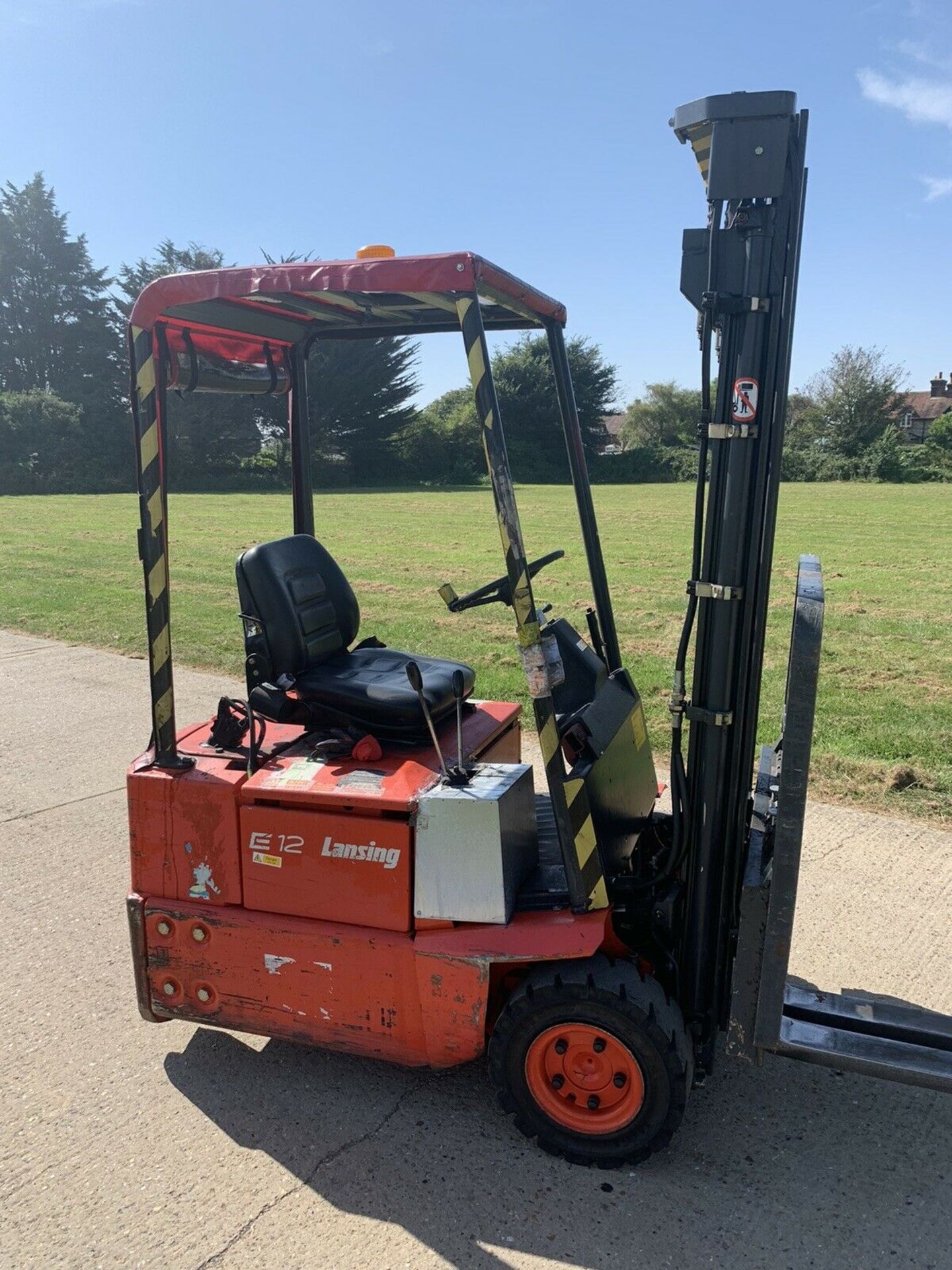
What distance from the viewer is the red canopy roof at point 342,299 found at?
2568 mm

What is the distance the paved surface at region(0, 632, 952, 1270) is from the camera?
98.1 inches

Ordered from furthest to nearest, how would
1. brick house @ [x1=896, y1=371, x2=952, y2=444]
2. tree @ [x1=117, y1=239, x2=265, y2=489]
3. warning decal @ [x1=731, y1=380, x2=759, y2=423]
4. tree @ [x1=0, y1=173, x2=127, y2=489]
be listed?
brick house @ [x1=896, y1=371, x2=952, y2=444], tree @ [x1=0, y1=173, x2=127, y2=489], tree @ [x1=117, y1=239, x2=265, y2=489], warning decal @ [x1=731, y1=380, x2=759, y2=423]

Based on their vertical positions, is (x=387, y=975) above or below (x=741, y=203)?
below

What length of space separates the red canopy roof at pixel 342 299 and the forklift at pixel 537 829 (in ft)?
0.04

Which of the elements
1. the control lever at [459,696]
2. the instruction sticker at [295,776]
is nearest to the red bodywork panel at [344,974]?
the instruction sticker at [295,776]

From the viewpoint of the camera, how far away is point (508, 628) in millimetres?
10508

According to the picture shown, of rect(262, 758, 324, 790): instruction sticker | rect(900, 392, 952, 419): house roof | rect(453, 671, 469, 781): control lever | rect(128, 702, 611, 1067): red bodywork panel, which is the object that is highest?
rect(900, 392, 952, 419): house roof

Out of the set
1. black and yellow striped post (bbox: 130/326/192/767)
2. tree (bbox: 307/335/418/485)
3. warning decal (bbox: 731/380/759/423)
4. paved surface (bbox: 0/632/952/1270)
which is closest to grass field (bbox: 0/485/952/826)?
paved surface (bbox: 0/632/952/1270)

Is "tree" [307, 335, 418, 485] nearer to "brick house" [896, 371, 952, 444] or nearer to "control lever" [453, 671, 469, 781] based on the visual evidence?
"control lever" [453, 671, 469, 781]

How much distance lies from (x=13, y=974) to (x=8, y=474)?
40027 mm

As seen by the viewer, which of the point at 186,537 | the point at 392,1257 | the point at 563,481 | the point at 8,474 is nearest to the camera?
the point at 392,1257

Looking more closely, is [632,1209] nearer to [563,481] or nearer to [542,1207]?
[542,1207]

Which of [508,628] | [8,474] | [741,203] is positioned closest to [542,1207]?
[741,203]

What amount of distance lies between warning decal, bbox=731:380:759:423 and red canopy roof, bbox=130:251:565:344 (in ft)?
2.49
